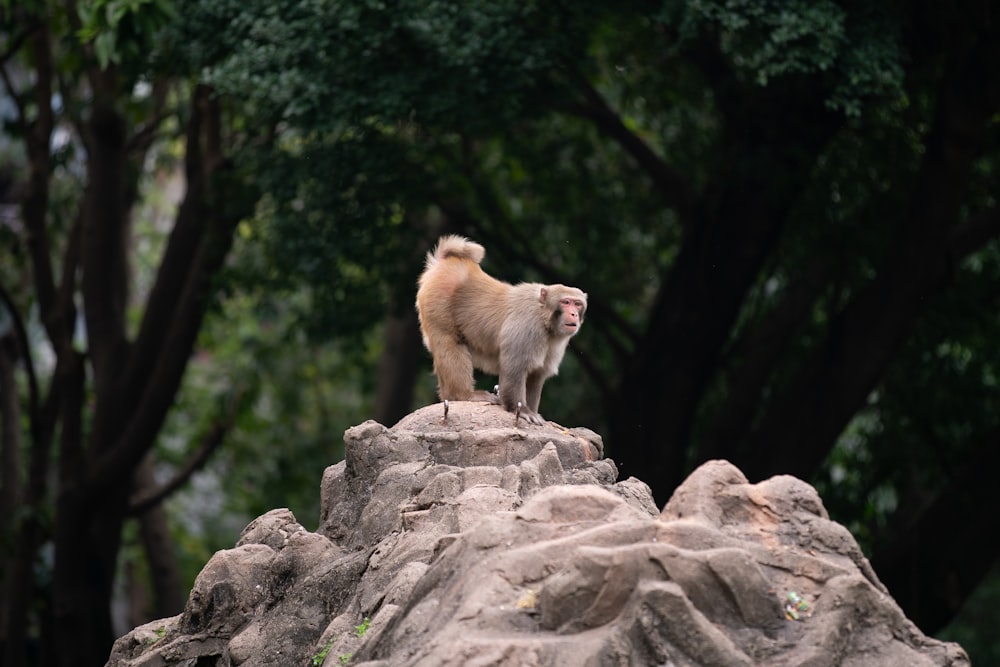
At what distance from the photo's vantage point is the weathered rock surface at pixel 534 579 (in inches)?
162

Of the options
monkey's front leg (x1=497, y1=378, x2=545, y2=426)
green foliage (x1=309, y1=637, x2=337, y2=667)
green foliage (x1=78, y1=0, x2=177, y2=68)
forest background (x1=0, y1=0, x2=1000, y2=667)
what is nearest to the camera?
green foliage (x1=309, y1=637, x2=337, y2=667)

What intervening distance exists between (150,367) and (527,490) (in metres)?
7.08

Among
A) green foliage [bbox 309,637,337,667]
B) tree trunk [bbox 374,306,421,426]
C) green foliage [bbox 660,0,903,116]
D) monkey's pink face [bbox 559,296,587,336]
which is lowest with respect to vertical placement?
tree trunk [bbox 374,306,421,426]

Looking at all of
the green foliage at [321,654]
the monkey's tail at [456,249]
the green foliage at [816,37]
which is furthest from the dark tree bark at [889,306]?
the green foliage at [321,654]

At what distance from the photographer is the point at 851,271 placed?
11.5 m

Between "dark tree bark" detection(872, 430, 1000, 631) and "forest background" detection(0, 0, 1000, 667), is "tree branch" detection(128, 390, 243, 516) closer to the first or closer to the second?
"forest background" detection(0, 0, 1000, 667)

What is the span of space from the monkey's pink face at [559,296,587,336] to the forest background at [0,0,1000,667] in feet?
8.97

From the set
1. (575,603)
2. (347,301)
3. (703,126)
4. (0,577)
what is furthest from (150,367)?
(575,603)

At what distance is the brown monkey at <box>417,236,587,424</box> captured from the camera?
694 centimetres

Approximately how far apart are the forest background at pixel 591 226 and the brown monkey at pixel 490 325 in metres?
2.25

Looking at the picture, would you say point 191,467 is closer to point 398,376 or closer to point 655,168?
point 398,376

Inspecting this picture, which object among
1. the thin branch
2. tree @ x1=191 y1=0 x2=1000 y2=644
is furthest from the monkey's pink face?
the thin branch

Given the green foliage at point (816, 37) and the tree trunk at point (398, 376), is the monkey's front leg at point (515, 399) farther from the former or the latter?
the tree trunk at point (398, 376)

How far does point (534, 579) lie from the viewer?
4309mm
